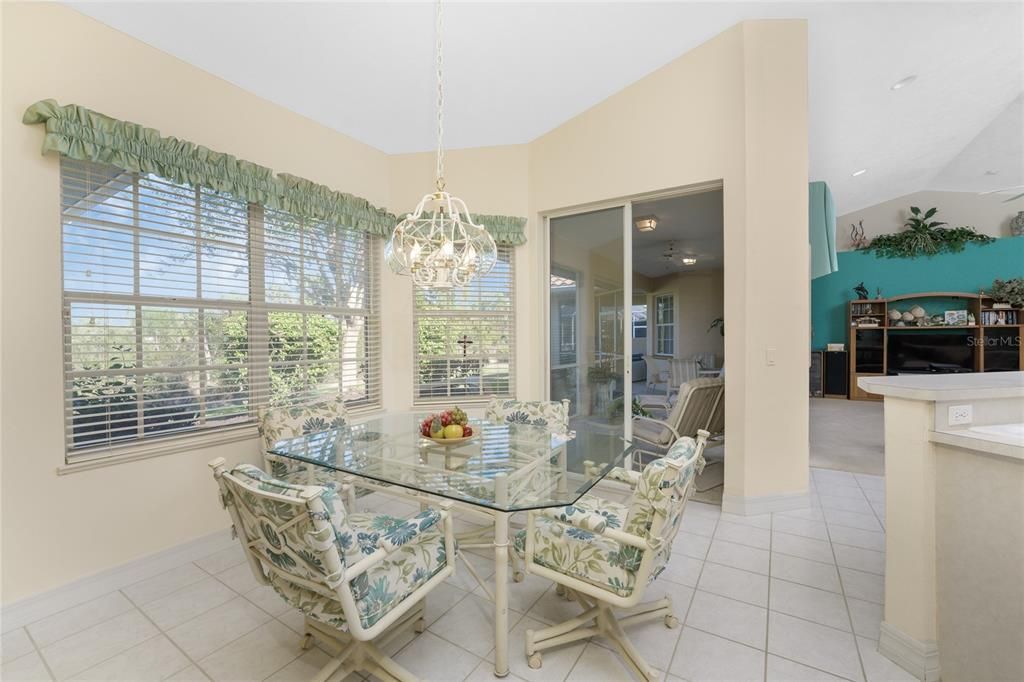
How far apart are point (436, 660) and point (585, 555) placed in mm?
720

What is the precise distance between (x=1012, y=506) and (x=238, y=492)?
2.33 m

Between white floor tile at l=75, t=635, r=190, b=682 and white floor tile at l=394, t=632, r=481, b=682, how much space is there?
847 millimetres

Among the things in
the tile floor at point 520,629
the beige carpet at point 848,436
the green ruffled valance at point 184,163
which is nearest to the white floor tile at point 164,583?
the tile floor at point 520,629

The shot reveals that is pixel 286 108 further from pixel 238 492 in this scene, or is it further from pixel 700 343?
pixel 700 343

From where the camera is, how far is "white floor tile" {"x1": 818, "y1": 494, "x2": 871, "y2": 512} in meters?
2.86

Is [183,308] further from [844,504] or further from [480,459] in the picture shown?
[844,504]

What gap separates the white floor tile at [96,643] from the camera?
1.59m

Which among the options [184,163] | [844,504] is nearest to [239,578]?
[184,163]

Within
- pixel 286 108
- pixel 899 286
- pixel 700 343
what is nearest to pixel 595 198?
pixel 286 108

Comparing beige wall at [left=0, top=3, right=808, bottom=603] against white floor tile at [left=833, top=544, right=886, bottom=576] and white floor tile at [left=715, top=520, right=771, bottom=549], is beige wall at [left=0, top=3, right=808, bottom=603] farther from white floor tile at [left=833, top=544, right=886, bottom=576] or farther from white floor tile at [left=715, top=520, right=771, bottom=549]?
white floor tile at [left=833, top=544, right=886, bottom=576]

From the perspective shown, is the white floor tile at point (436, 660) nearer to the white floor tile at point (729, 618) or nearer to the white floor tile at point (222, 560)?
the white floor tile at point (729, 618)

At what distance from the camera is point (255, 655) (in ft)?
5.30

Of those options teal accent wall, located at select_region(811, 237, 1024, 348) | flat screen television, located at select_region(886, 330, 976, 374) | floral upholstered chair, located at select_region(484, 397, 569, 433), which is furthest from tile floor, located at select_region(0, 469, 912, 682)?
flat screen television, located at select_region(886, 330, 976, 374)

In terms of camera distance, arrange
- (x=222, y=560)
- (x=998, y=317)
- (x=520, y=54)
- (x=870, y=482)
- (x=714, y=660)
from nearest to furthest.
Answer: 1. (x=714, y=660)
2. (x=222, y=560)
3. (x=520, y=54)
4. (x=870, y=482)
5. (x=998, y=317)
